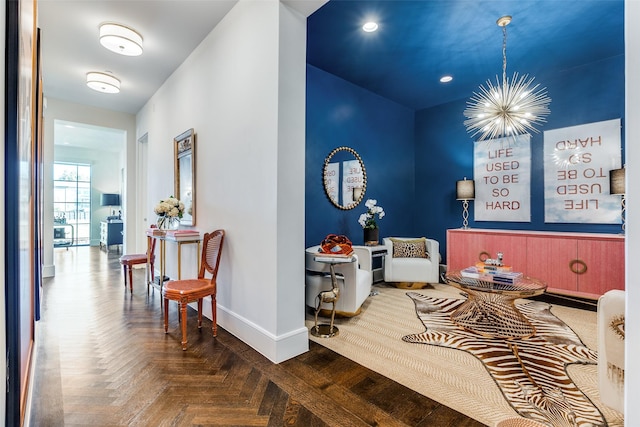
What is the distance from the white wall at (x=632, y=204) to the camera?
0.83 meters

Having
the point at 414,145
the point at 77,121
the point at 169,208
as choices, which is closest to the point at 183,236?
the point at 169,208

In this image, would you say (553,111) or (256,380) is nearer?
(256,380)

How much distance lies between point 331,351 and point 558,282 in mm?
3378

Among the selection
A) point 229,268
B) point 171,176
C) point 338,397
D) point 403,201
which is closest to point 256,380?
point 338,397

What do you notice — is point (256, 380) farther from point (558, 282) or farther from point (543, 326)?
point (558, 282)

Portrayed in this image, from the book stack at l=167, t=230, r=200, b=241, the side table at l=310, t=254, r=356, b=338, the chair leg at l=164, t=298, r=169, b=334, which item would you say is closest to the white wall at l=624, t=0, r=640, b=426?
the side table at l=310, t=254, r=356, b=338

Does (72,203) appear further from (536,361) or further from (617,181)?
(617,181)

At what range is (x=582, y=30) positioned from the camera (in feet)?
11.0

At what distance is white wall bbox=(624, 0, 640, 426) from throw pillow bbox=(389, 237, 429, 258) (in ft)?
12.6

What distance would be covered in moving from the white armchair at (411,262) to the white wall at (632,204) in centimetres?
364

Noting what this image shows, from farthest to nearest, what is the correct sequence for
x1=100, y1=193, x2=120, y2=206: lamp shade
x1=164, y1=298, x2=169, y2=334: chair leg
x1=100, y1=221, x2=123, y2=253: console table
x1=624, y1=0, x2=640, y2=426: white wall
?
x1=100, y1=193, x2=120, y2=206: lamp shade → x1=100, y1=221, x2=123, y2=253: console table → x1=164, y1=298, x2=169, y2=334: chair leg → x1=624, y1=0, x2=640, y2=426: white wall

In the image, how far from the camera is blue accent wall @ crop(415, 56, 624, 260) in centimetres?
401

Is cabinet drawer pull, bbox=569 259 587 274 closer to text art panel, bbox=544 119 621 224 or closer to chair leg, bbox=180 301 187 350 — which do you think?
text art panel, bbox=544 119 621 224

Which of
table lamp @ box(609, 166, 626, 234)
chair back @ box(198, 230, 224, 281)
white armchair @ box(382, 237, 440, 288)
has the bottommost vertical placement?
white armchair @ box(382, 237, 440, 288)
